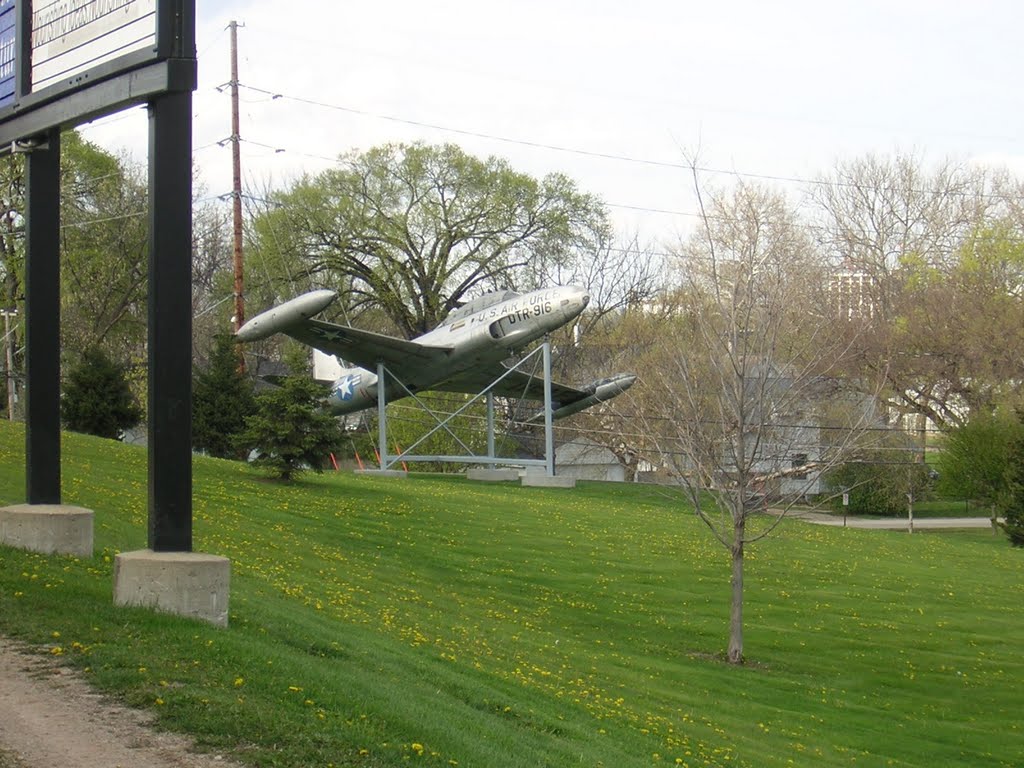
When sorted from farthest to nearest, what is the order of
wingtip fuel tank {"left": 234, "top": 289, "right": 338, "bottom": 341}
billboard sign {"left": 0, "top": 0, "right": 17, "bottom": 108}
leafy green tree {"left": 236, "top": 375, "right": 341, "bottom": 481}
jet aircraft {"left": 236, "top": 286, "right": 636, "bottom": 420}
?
1. jet aircraft {"left": 236, "top": 286, "right": 636, "bottom": 420}
2. wingtip fuel tank {"left": 234, "top": 289, "right": 338, "bottom": 341}
3. leafy green tree {"left": 236, "top": 375, "right": 341, "bottom": 481}
4. billboard sign {"left": 0, "top": 0, "right": 17, "bottom": 108}

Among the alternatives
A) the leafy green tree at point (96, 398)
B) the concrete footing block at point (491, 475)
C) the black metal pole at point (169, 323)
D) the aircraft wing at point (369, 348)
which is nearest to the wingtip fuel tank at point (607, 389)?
the concrete footing block at point (491, 475)

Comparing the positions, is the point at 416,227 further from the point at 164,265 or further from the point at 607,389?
the point at 164,265

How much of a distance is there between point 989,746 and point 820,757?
322 cm

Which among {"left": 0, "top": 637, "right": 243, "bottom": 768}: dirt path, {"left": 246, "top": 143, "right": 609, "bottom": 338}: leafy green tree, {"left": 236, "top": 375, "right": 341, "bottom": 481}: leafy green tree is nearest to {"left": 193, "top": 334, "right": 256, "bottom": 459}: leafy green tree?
{"left": 236, "top": 375, "right": 341, "bottom": 481}: leafy green tree

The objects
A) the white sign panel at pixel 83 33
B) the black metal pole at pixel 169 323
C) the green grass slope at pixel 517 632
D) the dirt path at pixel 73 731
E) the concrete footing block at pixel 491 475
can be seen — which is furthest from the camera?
the concrete footing block at pixel 491 475

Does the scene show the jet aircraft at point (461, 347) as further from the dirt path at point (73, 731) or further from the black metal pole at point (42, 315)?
the dirt path at point (73, 731)

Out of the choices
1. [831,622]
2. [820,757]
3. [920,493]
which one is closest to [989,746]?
[820,757]

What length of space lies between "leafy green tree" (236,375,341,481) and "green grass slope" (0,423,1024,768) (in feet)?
2.45

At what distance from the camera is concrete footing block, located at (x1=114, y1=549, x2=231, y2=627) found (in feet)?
30.3

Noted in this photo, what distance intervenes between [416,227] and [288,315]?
26.7m

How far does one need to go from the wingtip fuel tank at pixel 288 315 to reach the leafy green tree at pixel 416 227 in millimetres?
25050

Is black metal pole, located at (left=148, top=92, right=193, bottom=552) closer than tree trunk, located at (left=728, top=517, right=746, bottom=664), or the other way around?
black metal pole, located at (left=148, top=92, right=193, bottom=552)

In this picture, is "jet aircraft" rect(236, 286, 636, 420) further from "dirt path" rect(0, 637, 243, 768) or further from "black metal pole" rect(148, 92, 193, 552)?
"dirt path" rect(0, 637, 243, 768)

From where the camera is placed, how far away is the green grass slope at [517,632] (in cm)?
765
